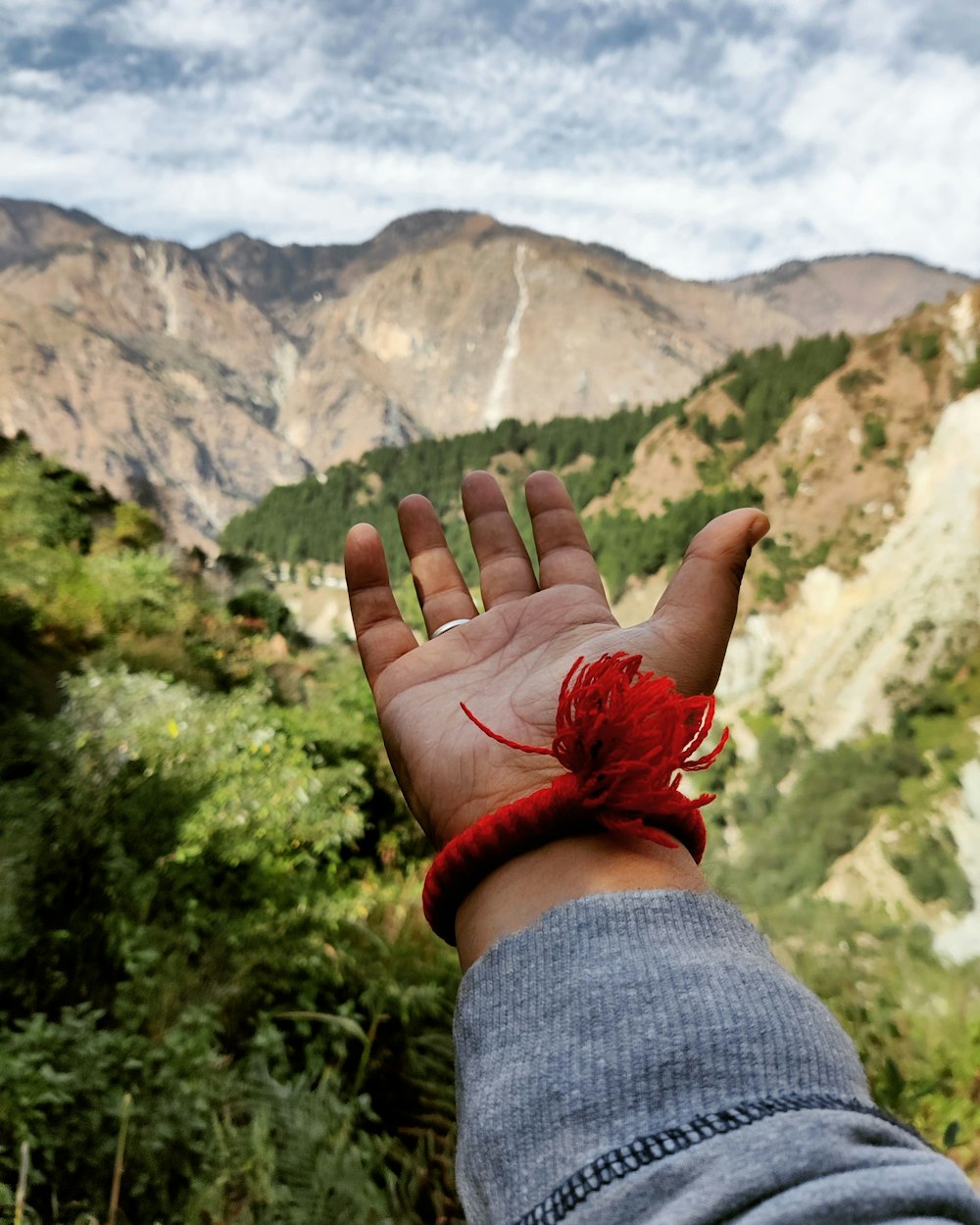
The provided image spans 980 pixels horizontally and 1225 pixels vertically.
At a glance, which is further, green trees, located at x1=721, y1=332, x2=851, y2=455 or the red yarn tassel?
green trees, located at x1=721, y1=332, x2=851, y2=455

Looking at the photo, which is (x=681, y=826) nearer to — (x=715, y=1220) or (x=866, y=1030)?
(x=715, y=1220)

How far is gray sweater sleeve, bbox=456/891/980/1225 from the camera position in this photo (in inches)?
19.7

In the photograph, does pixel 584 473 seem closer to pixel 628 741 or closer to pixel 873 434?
pixel 873 434

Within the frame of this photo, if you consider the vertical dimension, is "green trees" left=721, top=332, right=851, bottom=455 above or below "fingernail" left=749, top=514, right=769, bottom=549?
below

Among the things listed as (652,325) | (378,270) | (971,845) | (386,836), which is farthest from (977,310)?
(378,270)

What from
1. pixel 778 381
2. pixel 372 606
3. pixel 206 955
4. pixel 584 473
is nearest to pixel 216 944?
pixel 206 955

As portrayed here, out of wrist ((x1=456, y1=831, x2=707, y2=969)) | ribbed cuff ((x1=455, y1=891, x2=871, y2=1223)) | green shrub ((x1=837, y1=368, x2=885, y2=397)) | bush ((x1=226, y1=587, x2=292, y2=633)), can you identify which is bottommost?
bush ((x1=226, y1=587, x2=292, y2=633))

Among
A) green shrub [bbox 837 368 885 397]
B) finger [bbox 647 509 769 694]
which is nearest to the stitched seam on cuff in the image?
finger [bbox 647 509 769 694]

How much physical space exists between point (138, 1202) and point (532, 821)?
149cm

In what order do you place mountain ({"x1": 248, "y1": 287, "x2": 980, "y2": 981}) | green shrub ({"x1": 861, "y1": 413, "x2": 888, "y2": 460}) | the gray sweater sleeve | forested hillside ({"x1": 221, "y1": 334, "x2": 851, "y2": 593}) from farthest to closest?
forested hillside ({"x1": 221, "y1": 334, "x2": 851, "y2": 593}) < green shrub ({"x1": 861, "y1": 413, "x2": 888, "y2": 460}) < mountain ({"x1": 248, "y1": 287, "x2": 980, "y2": 981}) < the gray sweater sleeve

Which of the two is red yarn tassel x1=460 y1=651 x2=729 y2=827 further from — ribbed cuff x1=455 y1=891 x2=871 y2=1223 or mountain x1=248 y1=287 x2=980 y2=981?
mountain x1=248 y1=287 x2=980 y2=981

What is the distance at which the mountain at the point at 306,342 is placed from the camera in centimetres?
6950

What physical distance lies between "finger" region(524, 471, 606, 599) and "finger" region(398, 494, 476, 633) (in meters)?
0.20

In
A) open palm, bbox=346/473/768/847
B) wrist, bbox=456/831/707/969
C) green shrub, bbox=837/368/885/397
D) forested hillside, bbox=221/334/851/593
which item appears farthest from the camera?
green shrub, bbox=837/368/885/397
